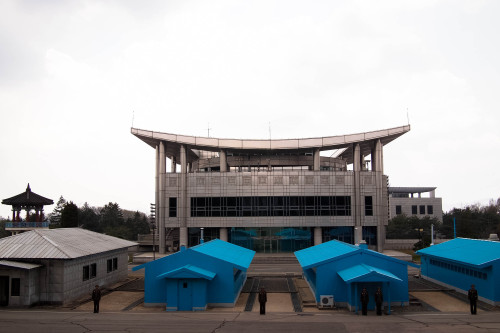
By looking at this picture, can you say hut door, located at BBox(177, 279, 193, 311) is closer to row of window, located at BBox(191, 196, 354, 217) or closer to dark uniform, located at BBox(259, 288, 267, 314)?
dark uniform, located at BBox(259, 288, 267, 314)

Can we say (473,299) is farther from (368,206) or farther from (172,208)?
(172,208)

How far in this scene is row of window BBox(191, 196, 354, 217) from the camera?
62.5m

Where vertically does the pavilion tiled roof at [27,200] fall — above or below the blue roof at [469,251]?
above

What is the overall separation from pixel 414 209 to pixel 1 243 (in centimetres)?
10546

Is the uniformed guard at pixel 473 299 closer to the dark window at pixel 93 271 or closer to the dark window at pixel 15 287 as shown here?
the dark window at pixel 93 271

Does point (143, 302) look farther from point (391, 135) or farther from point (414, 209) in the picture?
point (414, 209)

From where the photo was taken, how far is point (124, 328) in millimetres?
20922

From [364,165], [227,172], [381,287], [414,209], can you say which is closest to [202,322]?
[381,287]

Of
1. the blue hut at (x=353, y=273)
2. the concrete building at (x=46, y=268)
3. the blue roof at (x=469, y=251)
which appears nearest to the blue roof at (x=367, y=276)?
the blue hut at (x=353, y=273)

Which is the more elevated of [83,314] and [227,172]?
[227,172]

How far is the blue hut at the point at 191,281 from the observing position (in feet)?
83.1

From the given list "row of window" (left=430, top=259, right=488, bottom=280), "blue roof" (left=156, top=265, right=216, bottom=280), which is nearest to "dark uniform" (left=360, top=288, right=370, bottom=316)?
"blue roof" (left=156, top=265, right=216, bottom=280)

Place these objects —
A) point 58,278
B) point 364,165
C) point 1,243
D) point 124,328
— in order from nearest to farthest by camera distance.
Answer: point 124,328
point 58,278
point 1,243
point 364,165

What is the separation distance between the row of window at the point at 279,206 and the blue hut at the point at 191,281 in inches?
1356
